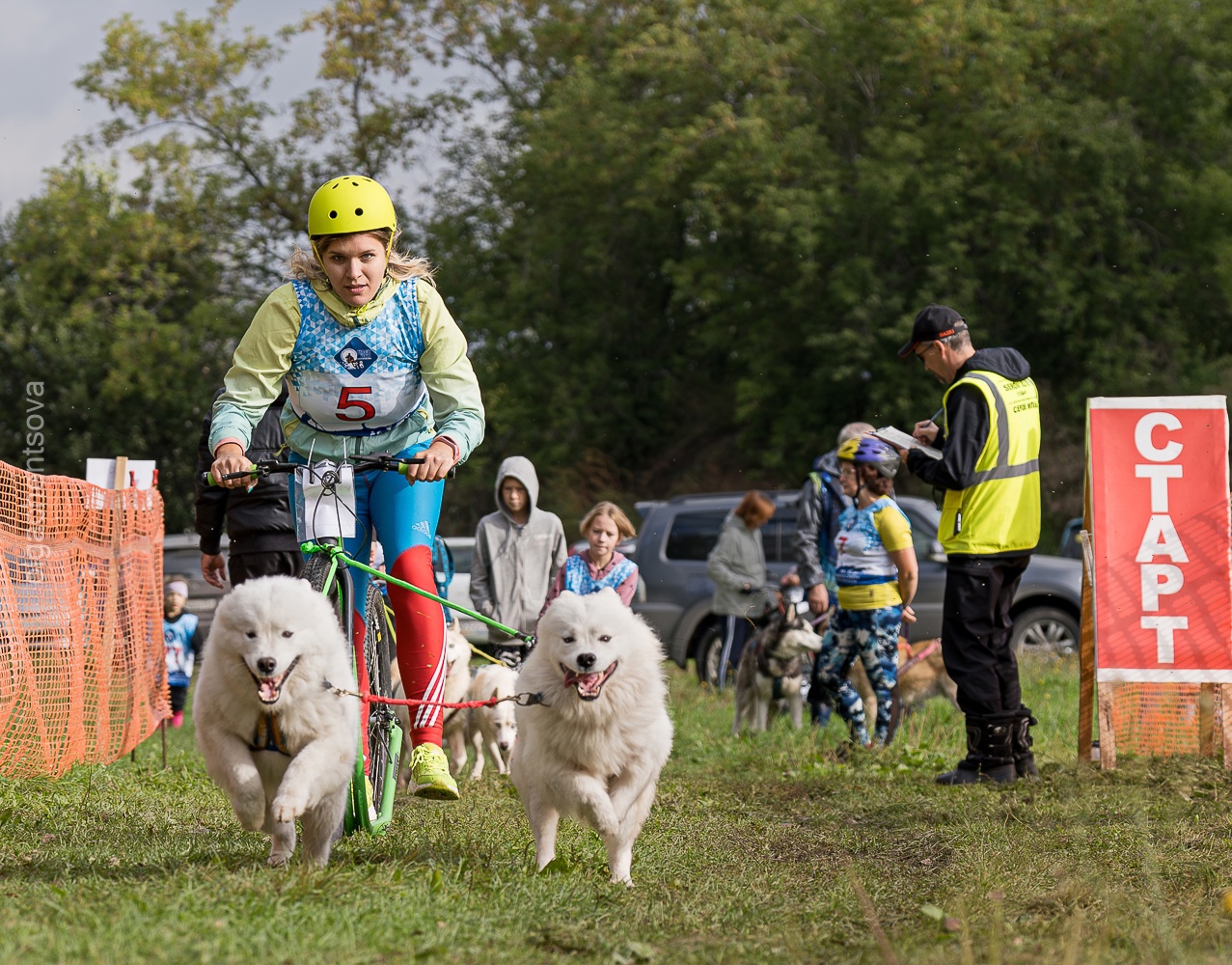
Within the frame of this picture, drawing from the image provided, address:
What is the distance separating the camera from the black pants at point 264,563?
743 cm

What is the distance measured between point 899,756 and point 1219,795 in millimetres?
1970

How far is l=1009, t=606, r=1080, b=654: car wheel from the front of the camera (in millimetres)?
13633

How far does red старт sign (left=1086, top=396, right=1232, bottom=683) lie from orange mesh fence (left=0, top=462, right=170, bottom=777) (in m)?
5.66

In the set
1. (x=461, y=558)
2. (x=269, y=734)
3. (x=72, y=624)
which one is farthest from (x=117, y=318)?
(x=269, y=734)

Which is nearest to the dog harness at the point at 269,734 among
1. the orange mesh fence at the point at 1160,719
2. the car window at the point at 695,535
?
the orange mesh fence at the point at 1160,719

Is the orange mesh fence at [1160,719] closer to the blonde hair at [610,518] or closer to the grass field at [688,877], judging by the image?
the grass field at [688,877]

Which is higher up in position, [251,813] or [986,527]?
[986,527]

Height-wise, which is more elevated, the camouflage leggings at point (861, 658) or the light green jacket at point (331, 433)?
the light green jacket at point (331, 433)

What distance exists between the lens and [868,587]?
8891 millimetres

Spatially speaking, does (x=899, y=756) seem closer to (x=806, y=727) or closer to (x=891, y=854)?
(x=806, y=727)

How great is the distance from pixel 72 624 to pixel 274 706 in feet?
13.3

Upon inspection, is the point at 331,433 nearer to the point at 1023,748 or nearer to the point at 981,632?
the point at 981,632

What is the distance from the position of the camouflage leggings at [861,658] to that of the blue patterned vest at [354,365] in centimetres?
485

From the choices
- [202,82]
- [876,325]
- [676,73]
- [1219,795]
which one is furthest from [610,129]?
[1219,795]
